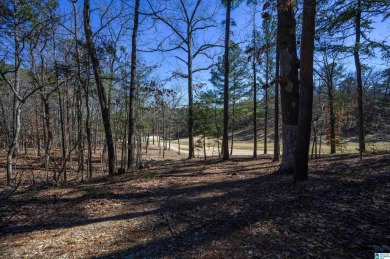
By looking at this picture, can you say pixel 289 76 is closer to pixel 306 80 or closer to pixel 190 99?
pixel 306 80

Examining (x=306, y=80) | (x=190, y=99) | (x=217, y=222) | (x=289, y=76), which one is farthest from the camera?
(x=190, y=99)

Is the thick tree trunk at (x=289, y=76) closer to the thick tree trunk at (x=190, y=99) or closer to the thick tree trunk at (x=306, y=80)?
the thick tree trunk at (x=306, y=80)

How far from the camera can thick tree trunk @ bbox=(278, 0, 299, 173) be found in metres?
5.58

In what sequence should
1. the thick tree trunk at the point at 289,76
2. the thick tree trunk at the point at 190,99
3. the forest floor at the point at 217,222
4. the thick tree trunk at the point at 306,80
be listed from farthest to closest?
1. the thick tree trunk at the point at 190,99
2. the thick tree trunk at the point at 289,76
3. the thick tree trunk at the point at 306,80
4. the forest floor at the point at 217,222

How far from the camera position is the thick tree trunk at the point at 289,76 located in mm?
5582

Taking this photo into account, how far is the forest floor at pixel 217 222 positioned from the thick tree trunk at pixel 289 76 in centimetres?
130

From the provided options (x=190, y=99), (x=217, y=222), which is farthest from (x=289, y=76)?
(x=190, y=99)

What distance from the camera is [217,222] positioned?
11.1ft

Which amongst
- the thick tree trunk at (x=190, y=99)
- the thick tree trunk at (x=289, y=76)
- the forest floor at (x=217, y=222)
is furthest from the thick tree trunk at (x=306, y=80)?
the thick tree trunk at (x=190, y=99)

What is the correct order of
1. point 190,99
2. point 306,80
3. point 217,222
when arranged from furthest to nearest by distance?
1. point 190,99
2. point 306,80
3. point 217,222

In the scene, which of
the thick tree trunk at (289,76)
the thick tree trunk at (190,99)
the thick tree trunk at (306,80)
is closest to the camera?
the thick tree trunk at (306,80)

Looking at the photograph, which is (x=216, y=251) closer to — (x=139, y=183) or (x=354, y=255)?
(x=354, y=255)

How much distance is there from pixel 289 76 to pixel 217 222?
414 cm

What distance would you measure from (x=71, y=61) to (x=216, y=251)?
30.8ft
